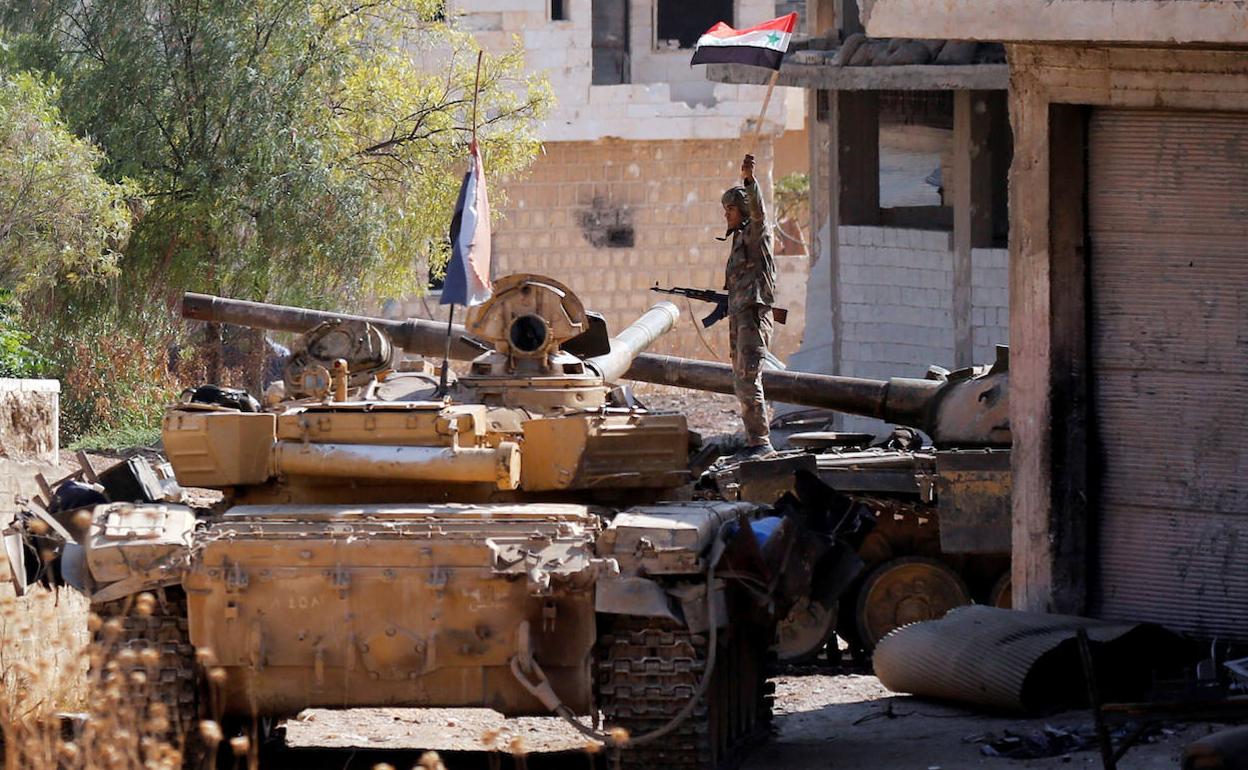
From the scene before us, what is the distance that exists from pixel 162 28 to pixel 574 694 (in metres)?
12.3

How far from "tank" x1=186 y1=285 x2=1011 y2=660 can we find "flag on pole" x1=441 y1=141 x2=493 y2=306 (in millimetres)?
535

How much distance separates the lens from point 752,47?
55.6 feet

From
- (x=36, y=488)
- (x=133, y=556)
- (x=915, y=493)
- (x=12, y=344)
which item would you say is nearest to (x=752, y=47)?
(x=915, y=493)

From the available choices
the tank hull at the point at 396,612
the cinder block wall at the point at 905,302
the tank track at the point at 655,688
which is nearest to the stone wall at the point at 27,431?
the tank hull at the point at 396,612

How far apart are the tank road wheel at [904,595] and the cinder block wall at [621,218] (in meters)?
16.3

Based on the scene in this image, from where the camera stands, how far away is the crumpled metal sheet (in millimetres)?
9438

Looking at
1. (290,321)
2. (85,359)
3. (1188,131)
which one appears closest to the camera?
(1188,131)

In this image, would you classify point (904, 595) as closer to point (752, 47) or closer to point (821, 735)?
point (821, 735)

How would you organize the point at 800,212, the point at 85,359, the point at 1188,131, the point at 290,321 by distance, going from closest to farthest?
the point at 1188,131
the point at 290,321
the point at 85,359
the point at 800,212

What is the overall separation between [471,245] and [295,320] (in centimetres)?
266

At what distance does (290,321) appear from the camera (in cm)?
1505

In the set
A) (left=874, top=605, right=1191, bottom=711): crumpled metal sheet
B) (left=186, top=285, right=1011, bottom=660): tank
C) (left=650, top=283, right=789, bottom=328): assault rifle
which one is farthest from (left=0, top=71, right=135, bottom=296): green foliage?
(left=874, top=605, right=1191, bottom=711): crumpled metal sheet

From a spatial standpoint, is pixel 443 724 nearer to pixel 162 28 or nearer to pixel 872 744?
pixel 872 744

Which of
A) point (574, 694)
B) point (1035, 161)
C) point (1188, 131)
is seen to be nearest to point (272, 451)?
point (574, 694)
